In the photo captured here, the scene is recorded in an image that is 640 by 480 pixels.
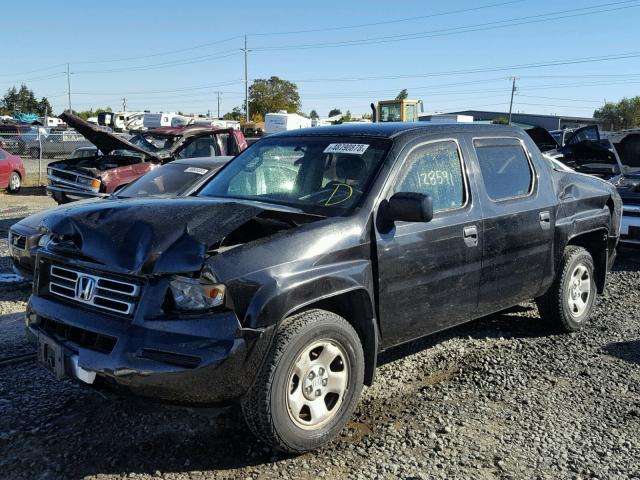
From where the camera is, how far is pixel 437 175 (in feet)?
14.3

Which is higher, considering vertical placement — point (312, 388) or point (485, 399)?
point (312, 388)

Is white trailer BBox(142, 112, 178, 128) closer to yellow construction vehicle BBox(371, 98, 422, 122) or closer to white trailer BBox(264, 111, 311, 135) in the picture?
white trailer BBox(264, 111, 311, 135)

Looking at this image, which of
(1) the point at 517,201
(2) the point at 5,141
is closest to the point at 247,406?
(1) the point at 517,201

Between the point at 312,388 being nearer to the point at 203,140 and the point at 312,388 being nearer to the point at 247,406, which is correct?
the point at 247,406

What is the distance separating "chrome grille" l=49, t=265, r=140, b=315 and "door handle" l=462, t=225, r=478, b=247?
224 cm

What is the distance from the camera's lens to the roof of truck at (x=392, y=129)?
436 centimetres

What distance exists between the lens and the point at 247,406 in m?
3.20

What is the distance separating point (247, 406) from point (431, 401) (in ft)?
4.94

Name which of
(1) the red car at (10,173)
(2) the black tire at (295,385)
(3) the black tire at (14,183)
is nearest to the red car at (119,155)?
(1) the red car at (10,173)

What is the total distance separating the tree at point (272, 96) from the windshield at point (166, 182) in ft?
250

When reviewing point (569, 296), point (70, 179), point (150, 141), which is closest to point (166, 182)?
point (569, 296)

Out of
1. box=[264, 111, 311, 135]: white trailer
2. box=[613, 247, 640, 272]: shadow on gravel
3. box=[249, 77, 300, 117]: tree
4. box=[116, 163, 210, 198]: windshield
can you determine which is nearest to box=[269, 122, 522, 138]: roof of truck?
box=[116, 163, 210, 198]: windshield

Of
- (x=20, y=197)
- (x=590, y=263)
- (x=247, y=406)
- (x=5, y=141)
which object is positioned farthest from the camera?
(x=5, y=141)

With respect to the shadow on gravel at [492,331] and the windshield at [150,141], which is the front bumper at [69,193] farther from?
the shadow on gravel at [492,331]
